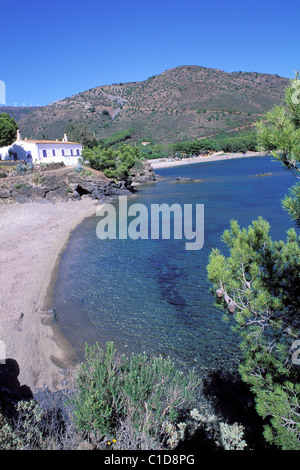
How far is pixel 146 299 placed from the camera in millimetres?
12891

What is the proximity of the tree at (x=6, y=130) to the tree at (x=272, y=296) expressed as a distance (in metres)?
39.3

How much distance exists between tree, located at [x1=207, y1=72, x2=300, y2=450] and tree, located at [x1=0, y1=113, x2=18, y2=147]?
39303 mm

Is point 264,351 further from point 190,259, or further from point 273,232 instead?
point 273,232

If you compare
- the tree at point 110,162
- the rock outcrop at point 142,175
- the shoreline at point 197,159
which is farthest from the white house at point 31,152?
the shoreline at point 197,159

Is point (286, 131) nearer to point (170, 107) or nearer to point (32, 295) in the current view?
point (32, 295)

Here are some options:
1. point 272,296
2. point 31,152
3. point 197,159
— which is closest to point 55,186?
point 31,152

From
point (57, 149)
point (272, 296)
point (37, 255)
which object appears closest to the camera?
point (272, 296)

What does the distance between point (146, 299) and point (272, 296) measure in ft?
26.9

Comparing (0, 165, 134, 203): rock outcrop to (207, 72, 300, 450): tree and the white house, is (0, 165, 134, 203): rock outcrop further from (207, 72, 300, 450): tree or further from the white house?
(207, 72, 300, 450): tree

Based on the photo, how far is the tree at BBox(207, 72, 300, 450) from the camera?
12.8ft

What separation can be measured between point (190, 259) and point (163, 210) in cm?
1533

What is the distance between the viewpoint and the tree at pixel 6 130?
123 feet
